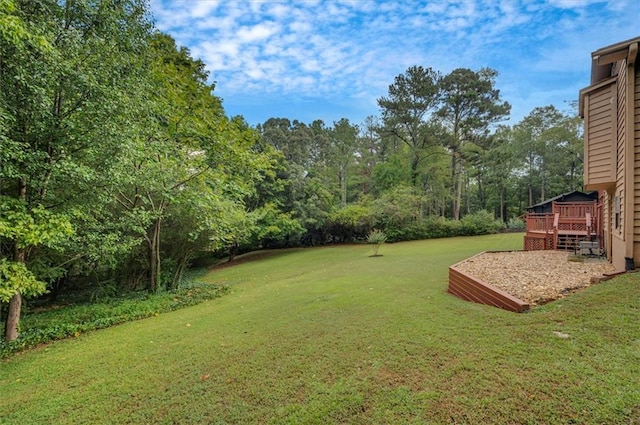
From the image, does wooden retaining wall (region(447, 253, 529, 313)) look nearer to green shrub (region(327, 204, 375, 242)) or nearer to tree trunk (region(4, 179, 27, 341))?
tree trunk (region(4, 179, 27, 341))

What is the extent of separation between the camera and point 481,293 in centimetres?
498

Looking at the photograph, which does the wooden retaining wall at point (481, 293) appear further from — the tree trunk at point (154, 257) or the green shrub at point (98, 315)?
the tree trunk at point (154, 257)

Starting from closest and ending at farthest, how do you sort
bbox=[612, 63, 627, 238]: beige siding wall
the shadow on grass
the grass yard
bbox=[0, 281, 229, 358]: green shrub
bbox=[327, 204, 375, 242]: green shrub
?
1. the grass yard
2. bbox=[0, 281, 229, 358]: green shrub
3. bbox=[612, 63, 627, 238]: beige siding wall
4. the shadow on grass
5. bbox=[327, 204, 375, 242]: green shrub

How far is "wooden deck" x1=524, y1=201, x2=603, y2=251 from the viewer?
9.79 meters

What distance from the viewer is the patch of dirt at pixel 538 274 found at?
15.9 feet

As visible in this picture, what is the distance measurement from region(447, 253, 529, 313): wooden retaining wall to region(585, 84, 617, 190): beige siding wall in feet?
13.3

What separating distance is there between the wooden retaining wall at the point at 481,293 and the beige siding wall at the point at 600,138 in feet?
13.3

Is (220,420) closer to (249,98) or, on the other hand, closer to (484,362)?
(484,362)

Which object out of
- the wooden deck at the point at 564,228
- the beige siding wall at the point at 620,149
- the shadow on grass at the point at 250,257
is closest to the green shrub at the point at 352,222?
the shadow on grass at the point at 250,257

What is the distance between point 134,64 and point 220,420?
22.1 feet

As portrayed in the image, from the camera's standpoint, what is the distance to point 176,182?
8.02m

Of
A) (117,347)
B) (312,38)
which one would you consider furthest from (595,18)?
(117,347)

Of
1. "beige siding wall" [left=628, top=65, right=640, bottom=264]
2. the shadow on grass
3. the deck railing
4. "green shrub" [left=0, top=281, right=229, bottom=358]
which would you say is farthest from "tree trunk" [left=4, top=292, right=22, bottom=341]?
the deck railing

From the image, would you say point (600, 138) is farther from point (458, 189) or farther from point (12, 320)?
point (458, 189)
